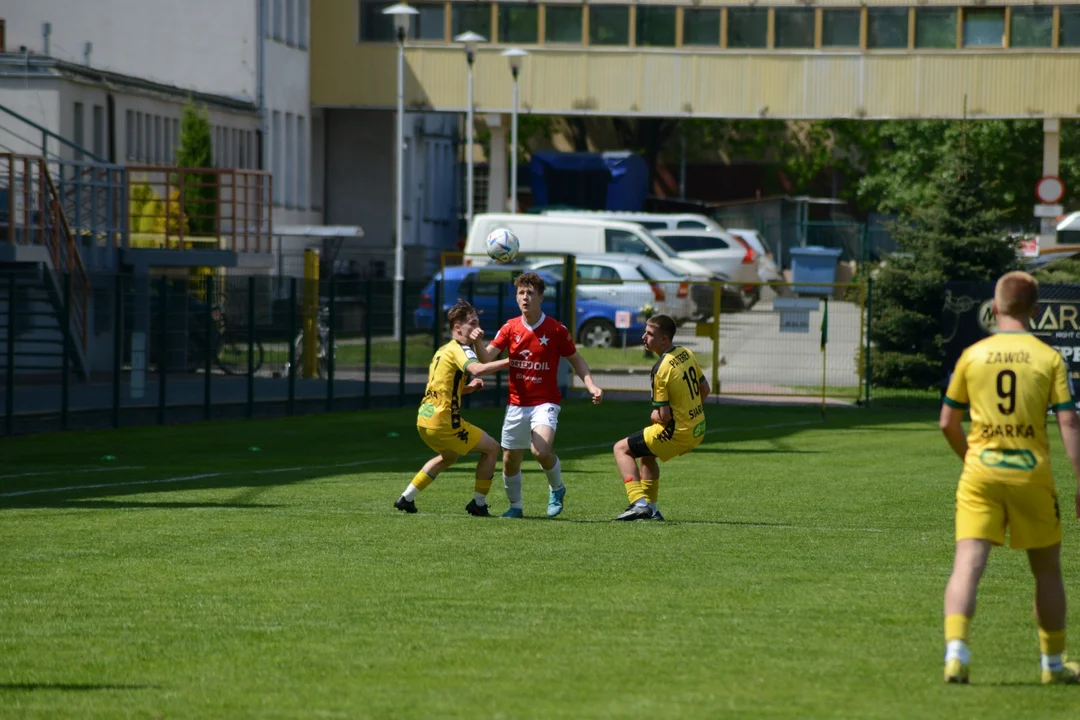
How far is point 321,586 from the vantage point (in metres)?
10.0

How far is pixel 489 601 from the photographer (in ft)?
31.2

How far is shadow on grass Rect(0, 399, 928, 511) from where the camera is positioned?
15.9 metres

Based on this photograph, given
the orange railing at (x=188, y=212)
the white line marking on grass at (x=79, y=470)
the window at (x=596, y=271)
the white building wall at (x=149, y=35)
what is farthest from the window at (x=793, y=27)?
the white line marking on grass at (x=79, y=470)

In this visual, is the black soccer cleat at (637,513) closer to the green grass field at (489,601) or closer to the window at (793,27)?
the green grass field at (489,601)

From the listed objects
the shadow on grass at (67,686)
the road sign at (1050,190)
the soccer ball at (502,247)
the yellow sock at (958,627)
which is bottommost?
the shadow on grass at (67,686)

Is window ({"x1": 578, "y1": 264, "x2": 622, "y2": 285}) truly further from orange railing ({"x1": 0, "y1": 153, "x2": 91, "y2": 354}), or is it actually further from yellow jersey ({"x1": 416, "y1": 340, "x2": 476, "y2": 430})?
yellow jersey ({"x1": 416, "y1": 340, "x2": 476, "y2": 430})

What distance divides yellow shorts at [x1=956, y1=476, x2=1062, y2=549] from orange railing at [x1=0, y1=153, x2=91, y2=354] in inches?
714

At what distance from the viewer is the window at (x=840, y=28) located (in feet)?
157

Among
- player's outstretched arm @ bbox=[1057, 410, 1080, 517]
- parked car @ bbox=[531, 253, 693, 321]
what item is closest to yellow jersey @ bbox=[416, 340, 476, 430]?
player's outstretched arm @ bbox=[1057, 410, 1080, 517]

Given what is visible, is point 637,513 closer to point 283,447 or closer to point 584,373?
point 584,373

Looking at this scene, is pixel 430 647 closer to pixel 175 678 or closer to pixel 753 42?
pixel 175 678

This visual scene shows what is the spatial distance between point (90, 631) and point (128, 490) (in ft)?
23.2

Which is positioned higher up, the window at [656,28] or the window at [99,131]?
the window at [656,28]

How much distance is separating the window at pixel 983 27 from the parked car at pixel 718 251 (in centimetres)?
820
